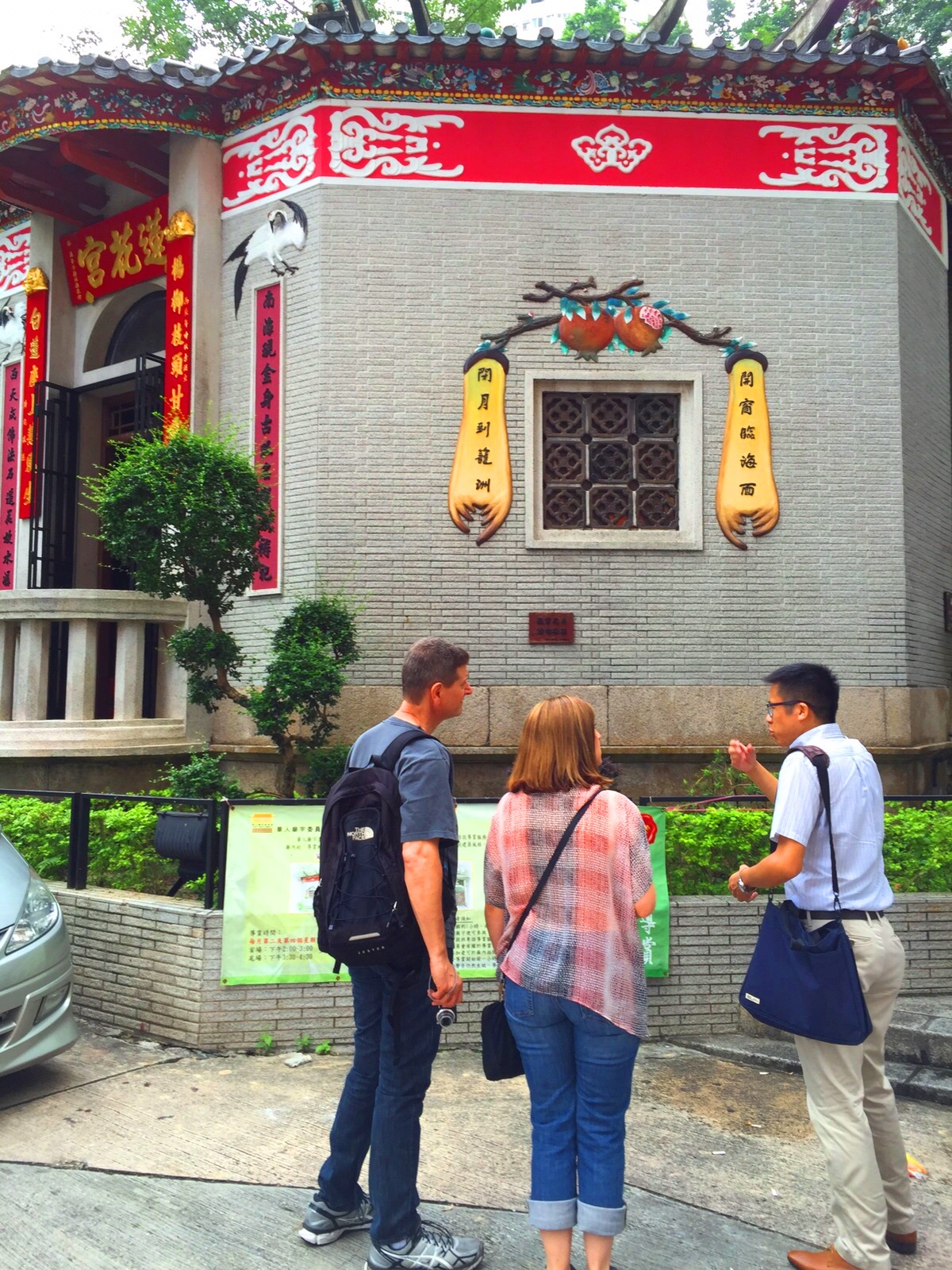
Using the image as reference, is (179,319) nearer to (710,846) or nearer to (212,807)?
(212,807)

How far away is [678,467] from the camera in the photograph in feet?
31.1

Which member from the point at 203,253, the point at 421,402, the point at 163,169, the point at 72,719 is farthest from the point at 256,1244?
the point at 163,169

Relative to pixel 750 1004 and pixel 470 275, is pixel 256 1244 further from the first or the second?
pixel 470 275

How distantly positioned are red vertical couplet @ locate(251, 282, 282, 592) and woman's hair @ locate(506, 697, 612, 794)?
6.36 meters

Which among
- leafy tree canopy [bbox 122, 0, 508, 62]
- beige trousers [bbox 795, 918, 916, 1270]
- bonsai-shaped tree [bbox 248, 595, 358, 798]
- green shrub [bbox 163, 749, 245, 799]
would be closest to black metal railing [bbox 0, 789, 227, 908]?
green shrub [bbox 163, 749, 245, 799]

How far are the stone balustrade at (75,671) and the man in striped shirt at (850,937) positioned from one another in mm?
6616

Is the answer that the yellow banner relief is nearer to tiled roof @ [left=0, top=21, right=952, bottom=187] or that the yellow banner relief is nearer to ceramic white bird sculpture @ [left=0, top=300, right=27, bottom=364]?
tiled roof @ [left=0, top=21, right=952, bottom=187]

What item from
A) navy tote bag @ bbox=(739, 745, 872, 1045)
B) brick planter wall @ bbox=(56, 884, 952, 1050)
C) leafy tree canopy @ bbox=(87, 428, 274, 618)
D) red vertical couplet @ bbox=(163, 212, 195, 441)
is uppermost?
red vertical couplet @ bbox=(163, 212, 195, 441)

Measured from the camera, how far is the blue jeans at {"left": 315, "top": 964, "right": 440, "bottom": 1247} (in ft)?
11.1

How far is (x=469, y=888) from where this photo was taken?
5648mm

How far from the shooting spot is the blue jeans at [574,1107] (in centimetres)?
312

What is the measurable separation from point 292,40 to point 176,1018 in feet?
25.4

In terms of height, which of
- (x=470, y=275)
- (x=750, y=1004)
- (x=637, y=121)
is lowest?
(x=750, y=1004)

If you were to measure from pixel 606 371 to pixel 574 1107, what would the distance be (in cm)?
729
